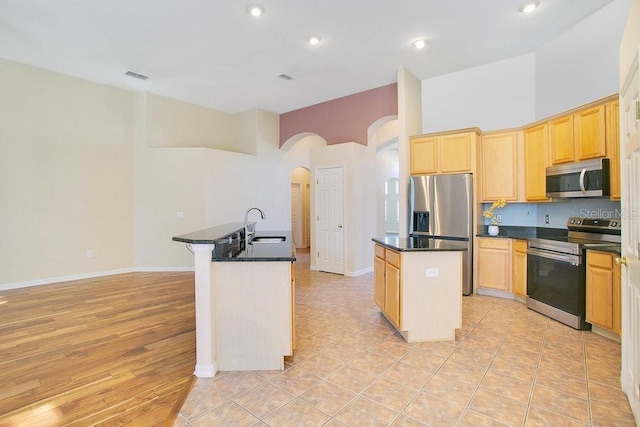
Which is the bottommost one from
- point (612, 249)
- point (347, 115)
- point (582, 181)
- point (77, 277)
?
point (77, 277)

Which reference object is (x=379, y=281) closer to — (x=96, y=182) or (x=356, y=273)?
(x=356, y=273)

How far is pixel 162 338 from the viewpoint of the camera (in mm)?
2959

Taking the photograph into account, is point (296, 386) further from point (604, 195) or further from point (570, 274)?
point (604, 195)

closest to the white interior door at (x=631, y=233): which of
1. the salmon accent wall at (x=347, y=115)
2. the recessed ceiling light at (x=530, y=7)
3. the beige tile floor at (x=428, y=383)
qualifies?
the beige tile floor at (x=428, y=383)

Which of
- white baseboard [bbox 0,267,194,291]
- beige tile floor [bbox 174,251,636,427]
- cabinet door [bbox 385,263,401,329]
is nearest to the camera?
beige tile floor [bbox 174,251,636,427]

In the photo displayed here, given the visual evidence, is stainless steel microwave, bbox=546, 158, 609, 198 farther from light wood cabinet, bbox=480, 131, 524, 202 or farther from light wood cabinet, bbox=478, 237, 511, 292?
light wood cabinet, bbox=478, 237, 511, 292

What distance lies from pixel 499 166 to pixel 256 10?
11.8 ft

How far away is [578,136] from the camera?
338cm

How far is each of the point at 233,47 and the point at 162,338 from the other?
11.7ft

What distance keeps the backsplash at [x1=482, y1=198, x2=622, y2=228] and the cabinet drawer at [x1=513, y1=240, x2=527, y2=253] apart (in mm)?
524

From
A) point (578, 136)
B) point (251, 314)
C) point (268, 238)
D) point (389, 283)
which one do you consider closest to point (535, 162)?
point (578, 136)

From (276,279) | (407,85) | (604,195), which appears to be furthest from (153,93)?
Answer: (604,195)

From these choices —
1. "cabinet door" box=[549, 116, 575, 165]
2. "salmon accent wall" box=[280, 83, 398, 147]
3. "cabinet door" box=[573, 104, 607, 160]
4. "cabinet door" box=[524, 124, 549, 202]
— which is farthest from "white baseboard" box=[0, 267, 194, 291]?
"cabinet door" box=[573, 104, 607, 160]

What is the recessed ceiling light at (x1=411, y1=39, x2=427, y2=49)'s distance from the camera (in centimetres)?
396
